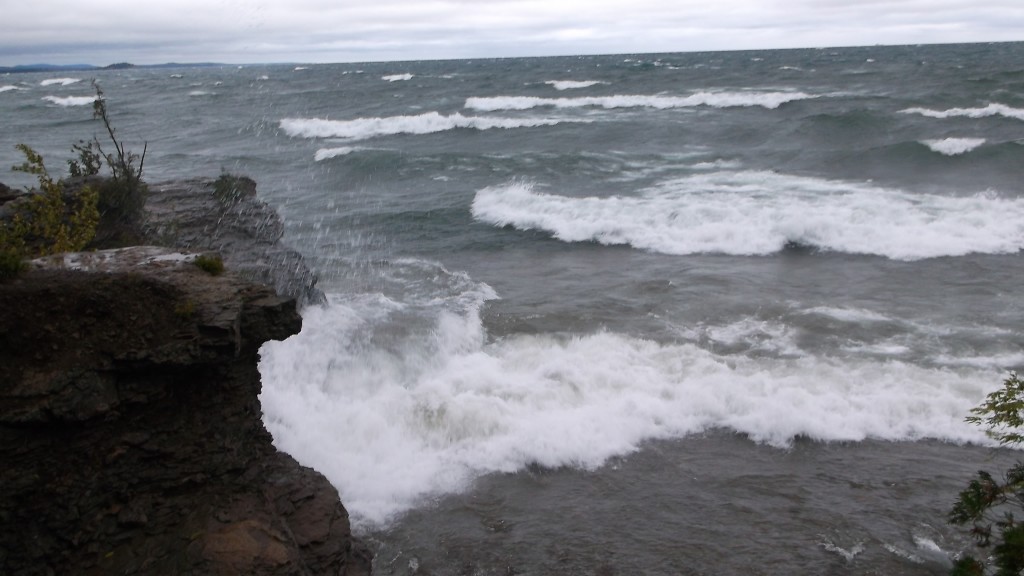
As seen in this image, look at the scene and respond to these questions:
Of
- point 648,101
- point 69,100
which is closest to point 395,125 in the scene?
point 648,101

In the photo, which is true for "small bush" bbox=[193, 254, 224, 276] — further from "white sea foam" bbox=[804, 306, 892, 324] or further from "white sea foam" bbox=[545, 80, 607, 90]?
"white sea foam" bbox=[545, 80, 607, 90]

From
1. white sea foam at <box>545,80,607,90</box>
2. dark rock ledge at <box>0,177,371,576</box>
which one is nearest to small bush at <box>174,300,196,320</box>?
dark rock ledge at <box>0,177,371,576</box>

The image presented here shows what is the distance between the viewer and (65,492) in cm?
684

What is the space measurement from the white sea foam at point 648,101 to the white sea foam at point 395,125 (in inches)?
300

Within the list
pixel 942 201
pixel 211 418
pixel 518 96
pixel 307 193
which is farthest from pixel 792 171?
pixel 518 96

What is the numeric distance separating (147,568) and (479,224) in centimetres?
1967

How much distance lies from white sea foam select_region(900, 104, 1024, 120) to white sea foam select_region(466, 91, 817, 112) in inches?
377

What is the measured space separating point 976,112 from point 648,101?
22398 mm

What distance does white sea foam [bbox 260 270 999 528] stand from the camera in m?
11.4

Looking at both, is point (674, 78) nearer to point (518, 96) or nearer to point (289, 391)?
point (518, 96)

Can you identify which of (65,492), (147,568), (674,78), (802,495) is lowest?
→ (802,495)

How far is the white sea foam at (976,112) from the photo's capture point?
1667 inches

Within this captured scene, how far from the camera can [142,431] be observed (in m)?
7.27

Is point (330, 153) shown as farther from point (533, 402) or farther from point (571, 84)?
point (571, 84)
